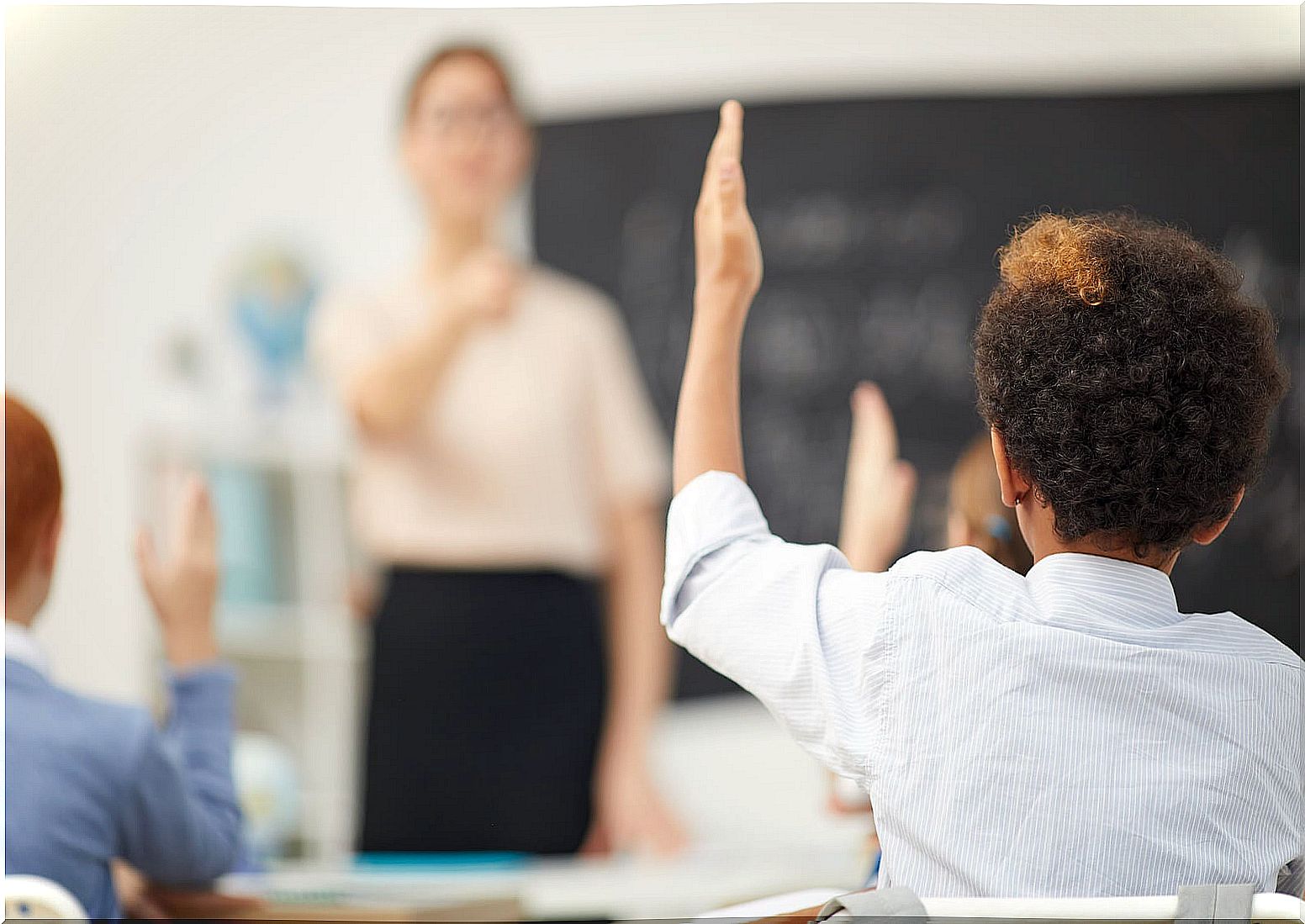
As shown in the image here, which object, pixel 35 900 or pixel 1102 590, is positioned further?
pixel 35 900

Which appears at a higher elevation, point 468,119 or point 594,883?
point 468,119

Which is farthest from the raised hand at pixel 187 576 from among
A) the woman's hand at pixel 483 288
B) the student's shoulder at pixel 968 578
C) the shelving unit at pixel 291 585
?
the shelving unit at pixel 291 585

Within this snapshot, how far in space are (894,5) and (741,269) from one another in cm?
213

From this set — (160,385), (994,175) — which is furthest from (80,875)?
(994,175)

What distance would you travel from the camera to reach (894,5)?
281cm

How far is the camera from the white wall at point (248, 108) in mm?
2809

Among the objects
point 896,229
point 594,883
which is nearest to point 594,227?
point 896,229

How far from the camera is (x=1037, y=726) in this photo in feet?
2.59

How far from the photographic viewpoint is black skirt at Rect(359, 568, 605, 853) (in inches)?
101

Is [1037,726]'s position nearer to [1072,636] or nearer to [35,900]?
[1072,636]

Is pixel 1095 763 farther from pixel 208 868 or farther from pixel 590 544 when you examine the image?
pixel 590 544

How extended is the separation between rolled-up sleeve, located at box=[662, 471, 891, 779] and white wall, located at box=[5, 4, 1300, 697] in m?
2.16

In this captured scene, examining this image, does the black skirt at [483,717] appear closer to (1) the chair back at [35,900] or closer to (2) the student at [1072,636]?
(1) the chair back at [35,900]

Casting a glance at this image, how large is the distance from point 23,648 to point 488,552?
135 cm
